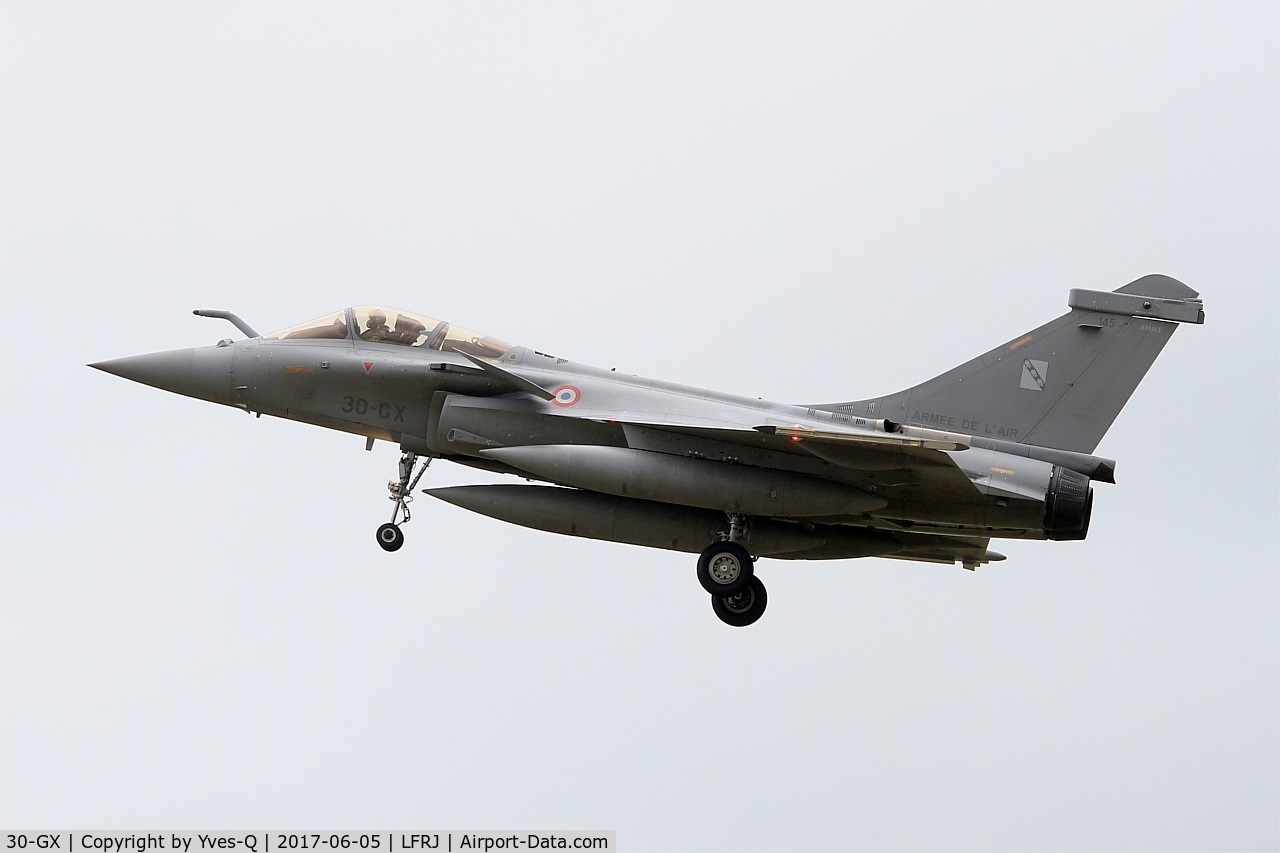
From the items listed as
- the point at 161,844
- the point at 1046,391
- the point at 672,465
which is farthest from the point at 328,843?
the point at 1046,391

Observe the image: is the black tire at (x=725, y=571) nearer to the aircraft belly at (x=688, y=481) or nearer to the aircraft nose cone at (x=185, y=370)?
the aircraft belly at (x=688, y=481)

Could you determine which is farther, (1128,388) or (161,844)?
(161,844)

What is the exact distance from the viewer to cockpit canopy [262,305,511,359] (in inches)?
693

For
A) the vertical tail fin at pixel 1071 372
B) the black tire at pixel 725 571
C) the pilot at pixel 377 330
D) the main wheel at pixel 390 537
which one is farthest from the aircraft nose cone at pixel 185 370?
the vertical tail fin at pixel 1071 372

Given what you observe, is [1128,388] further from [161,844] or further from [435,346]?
[161,844]

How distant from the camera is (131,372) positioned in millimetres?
17953

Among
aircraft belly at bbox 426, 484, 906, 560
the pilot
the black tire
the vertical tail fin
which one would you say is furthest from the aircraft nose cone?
the vertical tail fin

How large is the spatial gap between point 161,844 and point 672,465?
24.6 ft

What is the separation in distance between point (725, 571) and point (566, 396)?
8.52 feet

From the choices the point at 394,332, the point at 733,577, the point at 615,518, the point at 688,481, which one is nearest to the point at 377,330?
the point at 394,332

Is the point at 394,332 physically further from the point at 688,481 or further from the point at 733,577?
the point at 733,577

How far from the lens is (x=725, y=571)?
1670 cm

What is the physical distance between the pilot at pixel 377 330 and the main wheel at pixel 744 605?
4.74 m

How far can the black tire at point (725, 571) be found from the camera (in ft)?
54.7
